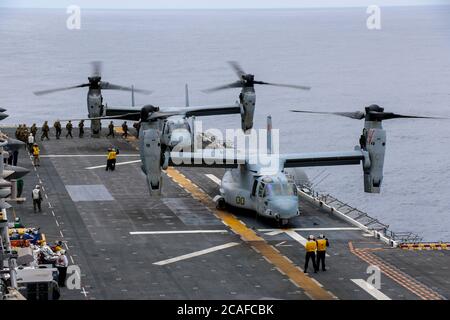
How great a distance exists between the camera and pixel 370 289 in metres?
47.6

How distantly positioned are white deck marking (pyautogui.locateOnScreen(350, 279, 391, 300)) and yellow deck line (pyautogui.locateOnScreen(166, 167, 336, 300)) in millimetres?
1959

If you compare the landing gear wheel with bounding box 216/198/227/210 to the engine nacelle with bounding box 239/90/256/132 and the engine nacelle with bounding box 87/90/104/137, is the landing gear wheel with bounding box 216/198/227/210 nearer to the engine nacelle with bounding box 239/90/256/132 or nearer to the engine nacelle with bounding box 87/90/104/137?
the engine nacelle with bounding box 239/90/256/132

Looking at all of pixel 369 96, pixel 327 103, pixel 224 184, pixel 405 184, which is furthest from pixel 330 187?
pixel 369 96

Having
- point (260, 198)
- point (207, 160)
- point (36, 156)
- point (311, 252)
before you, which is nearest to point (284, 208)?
point (260, 198)

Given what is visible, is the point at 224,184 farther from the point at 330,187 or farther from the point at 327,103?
the point at 327,103

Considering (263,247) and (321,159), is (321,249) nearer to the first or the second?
(263,247)

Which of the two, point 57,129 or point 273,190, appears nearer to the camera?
point 273,190

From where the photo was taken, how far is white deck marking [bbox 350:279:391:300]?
46.3 m

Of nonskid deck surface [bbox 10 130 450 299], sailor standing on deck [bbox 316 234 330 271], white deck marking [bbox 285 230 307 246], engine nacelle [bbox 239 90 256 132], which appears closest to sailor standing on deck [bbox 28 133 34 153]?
nonskid deck surface [bbox 10 130 450 299]

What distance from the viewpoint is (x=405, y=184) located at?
350ft

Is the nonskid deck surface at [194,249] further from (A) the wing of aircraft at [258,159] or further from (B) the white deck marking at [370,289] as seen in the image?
(A) the wing of aircraft at [258,159]

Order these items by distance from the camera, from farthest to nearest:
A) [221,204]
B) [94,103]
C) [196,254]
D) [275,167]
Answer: [94,103], [221,204], [275,167], [196,254]

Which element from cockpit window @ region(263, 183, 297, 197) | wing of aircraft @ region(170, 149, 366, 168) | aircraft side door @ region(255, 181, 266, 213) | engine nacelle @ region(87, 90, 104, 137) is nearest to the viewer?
cockpit window @ region(263, 183, 297, 197)

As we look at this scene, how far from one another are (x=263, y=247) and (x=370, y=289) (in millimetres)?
9823
